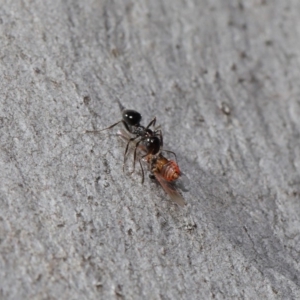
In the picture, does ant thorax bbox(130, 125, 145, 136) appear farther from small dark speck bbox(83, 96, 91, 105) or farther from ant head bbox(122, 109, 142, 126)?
small dark speck bbox(83, 96, 91, 105)

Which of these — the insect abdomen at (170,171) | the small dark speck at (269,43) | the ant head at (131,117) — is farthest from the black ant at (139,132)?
the small dark speck at (269,43)

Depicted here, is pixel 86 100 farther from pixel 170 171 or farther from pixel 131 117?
pixel 170 171

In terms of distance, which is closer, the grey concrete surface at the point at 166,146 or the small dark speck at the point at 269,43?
the grey concrete surface at the point at 166,146

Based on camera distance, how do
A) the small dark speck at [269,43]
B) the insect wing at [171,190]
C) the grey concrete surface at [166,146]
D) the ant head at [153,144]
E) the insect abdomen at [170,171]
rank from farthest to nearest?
the small dark speck at [269,43], the ant head at [153,144], the insect abdomen at [170,171], the insect wing at [171,190], the grey concrete surface at [166,146]

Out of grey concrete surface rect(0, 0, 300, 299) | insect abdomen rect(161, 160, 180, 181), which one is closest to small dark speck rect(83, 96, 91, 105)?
grey concrete surface rect(0, 0, 300, 299)

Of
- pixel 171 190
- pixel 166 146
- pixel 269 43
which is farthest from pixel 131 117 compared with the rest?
pixel 269 43

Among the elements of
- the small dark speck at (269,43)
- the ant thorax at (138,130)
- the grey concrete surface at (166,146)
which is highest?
the small dark speck at (269,43)

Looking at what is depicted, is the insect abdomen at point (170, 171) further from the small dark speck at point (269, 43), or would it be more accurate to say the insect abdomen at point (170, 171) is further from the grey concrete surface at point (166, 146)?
the small dark speck at point (269, 43)

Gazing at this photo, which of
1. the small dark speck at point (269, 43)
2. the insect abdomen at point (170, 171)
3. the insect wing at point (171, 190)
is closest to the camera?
the insect wing at point (171, 190)
